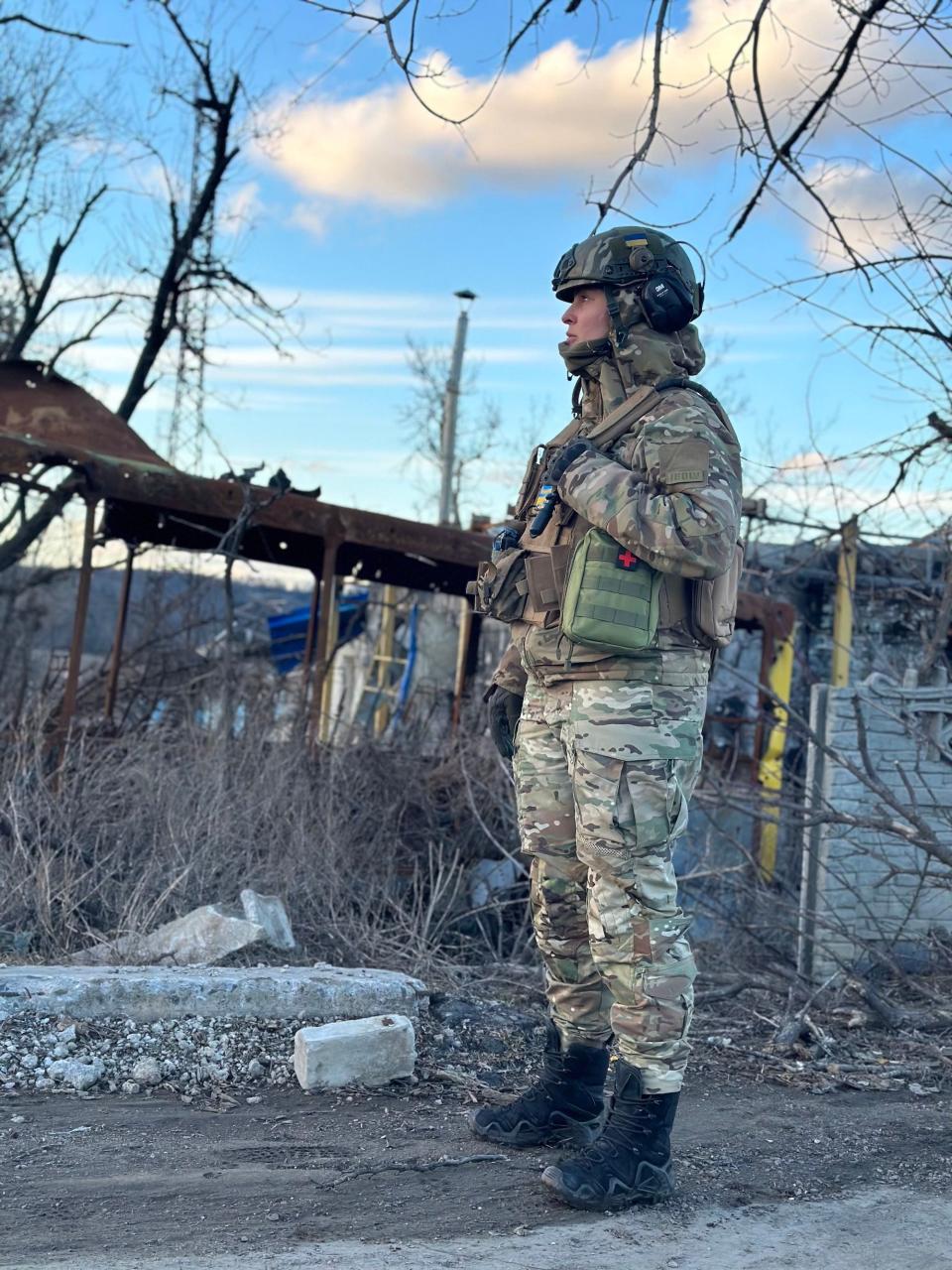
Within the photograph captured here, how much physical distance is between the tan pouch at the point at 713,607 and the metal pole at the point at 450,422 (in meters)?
21.2

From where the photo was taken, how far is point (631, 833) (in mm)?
2824

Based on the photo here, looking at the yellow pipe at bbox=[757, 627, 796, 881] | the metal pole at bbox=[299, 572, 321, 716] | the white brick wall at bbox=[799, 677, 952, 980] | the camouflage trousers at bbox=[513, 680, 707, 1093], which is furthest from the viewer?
the yellow pipe at bbox=[757, 627, 796, 881]

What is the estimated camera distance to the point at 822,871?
20.2 ft

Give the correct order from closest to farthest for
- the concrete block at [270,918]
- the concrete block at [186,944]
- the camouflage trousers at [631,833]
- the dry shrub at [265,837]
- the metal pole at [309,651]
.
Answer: the camouflage trousers at [631,833]
the concrete block at [186,944]
the concrete block at [270,918]
the dry shrub at [265,837]
the metal pole at [309,651]

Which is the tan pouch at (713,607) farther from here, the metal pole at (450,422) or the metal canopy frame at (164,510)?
the metal pole at (450,422)

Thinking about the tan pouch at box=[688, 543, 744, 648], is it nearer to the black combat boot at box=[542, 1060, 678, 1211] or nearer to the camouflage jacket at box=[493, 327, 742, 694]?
the camouflage jacket at box=[493, 327, 742, 694]

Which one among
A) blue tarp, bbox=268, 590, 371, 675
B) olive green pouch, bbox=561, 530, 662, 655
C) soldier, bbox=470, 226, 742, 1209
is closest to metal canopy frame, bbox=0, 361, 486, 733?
blue tarp, bbox=268, 590, 371, 675

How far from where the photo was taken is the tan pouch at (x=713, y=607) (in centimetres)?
295

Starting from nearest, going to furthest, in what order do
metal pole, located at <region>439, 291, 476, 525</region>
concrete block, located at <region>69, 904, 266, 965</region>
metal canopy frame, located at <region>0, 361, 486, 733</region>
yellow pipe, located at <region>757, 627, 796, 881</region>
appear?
→ concrete block, located at <region>69, 904, 266, 965</region> → metal canopy frame, located at <region>0, 361, 486, 733</region> → yellow pipe, located at <region>757, 627, 796, 881</region> → metal pole, located at <region>439, 291, 476, 525</region>

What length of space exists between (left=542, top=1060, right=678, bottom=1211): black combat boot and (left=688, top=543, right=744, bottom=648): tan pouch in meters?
1.03

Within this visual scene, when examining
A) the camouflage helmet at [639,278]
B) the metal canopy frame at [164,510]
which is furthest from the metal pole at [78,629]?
the camouflage helmet at [639,278]

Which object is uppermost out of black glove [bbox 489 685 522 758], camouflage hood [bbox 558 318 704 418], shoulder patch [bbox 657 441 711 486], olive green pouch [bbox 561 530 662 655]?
camouflage hood [bbox 558 318 704 418]

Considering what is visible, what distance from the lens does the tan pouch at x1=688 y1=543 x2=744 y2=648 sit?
2953 millimetres

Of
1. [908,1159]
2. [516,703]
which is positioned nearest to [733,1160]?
[908,1159]
